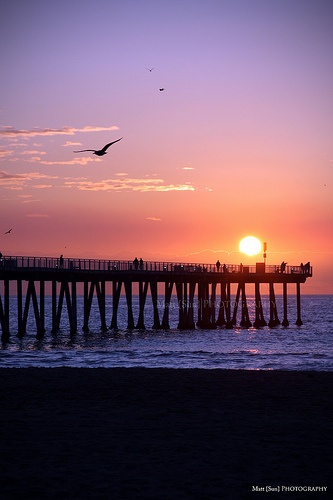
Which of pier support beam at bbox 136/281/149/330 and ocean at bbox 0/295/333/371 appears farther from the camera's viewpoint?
pier support beam at bbox 136/281/149/330

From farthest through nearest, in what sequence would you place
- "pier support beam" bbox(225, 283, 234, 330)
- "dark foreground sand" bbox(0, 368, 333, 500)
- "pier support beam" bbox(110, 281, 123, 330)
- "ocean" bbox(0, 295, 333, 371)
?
"pier support beam" bbox(225, 283, 234, 330), "pier support beam" bbox(110, 281, 123, 330), "ocean" bbox(0, 295, 333, 371), "dark foreground sand" bbox(0, 368, 333, 500)

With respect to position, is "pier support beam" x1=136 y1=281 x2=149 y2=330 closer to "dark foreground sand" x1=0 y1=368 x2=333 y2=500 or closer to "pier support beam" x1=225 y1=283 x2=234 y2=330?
"pier support beam" x1=225 y1=283 x2=234 y2=330

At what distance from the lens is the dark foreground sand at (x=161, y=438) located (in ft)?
34.4

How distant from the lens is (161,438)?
13602 millimetres

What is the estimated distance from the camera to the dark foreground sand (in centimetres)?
1048

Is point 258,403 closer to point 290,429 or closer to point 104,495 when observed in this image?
point 290,429

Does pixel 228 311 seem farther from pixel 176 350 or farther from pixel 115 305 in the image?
pixel 176 350

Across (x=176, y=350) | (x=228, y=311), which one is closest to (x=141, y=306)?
(x=228, y=311)

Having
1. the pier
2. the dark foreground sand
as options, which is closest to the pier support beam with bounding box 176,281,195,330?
the pier

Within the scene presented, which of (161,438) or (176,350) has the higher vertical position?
(161,438)

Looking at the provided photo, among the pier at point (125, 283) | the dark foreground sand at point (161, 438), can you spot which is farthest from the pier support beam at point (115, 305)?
the dark foreground sand at point (161, 438)

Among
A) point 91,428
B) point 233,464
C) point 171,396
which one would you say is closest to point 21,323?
point 171,396

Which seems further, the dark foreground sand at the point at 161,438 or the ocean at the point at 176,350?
the ocean at the point at 176,350

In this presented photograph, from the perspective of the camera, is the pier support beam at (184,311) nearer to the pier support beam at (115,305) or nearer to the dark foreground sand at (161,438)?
the pier support beam at (115,305)
